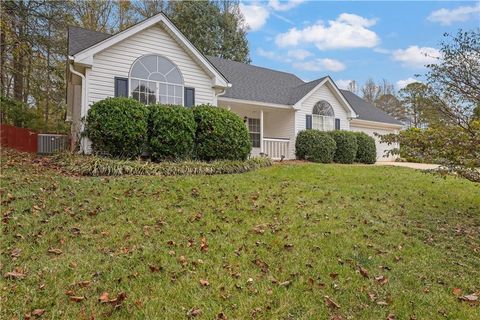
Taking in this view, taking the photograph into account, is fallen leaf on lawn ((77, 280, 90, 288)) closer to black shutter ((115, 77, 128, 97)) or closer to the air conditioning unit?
black shutter ((115, 77, 128, 97))

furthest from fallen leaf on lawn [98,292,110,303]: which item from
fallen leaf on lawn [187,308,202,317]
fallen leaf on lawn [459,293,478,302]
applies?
fallen leaf on lawn [459,293,478,302]

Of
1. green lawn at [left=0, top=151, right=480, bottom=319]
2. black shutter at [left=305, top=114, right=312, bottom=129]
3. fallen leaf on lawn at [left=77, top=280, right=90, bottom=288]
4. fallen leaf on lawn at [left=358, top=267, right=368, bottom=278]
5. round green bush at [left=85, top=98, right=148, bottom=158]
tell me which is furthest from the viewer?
black shutter at [left=305, top=114, right=312, bottom=129]

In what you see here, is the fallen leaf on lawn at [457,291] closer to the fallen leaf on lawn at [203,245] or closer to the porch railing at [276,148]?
the fallen leaf on lawn at [203,245]

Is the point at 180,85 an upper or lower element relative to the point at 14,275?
upper

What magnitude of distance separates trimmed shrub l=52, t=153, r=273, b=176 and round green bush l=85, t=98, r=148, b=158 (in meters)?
0.59

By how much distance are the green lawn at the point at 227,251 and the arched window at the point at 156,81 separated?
502 cm

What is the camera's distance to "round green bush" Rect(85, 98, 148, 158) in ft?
32.1

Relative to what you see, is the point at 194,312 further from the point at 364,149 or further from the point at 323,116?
the point at 364,149

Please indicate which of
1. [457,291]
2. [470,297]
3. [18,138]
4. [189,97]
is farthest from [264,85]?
[470,297]

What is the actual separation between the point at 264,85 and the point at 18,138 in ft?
42.4

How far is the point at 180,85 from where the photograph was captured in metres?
12.7

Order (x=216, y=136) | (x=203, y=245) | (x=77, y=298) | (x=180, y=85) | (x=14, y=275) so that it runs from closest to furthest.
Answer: (x=77, y=298)
(x=14, y=275)
(x=203, y=245)
(x=216, y=136)
(x=180, y=85)

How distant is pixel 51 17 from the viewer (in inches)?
588

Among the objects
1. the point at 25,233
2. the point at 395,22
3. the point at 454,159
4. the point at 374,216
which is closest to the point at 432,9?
the point at 395,22
